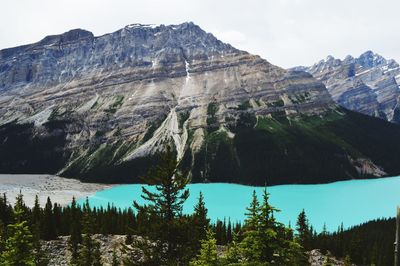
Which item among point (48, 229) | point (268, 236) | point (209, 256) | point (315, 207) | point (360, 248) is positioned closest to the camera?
point (268, 236)

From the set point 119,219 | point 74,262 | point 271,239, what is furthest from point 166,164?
point 119,219

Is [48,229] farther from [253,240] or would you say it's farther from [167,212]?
[253,240]

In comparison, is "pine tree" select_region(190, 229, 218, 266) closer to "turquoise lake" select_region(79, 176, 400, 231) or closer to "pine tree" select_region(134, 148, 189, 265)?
"pine tree" select_region(134, 148, 189, 265)

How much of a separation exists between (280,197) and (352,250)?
385 ft

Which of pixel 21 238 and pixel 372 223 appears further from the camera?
pixel 372 223

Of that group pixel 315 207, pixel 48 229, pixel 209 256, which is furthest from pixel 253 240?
pixel 315 207

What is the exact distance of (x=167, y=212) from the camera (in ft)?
90.4

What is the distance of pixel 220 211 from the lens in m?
160

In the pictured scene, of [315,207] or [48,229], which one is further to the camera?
[315,207]

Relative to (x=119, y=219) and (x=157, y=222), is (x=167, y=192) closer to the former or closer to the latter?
(x=157, y=222)

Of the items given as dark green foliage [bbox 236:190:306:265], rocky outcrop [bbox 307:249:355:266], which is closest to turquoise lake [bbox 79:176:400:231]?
rocky outcrop [bbox 307:249:355:266]

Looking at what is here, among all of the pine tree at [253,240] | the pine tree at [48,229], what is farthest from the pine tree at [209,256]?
the pine tree at [48,229]

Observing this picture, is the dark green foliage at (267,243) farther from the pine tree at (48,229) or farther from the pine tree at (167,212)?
the pine tree at (48,229)

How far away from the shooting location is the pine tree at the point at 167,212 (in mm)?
26766
